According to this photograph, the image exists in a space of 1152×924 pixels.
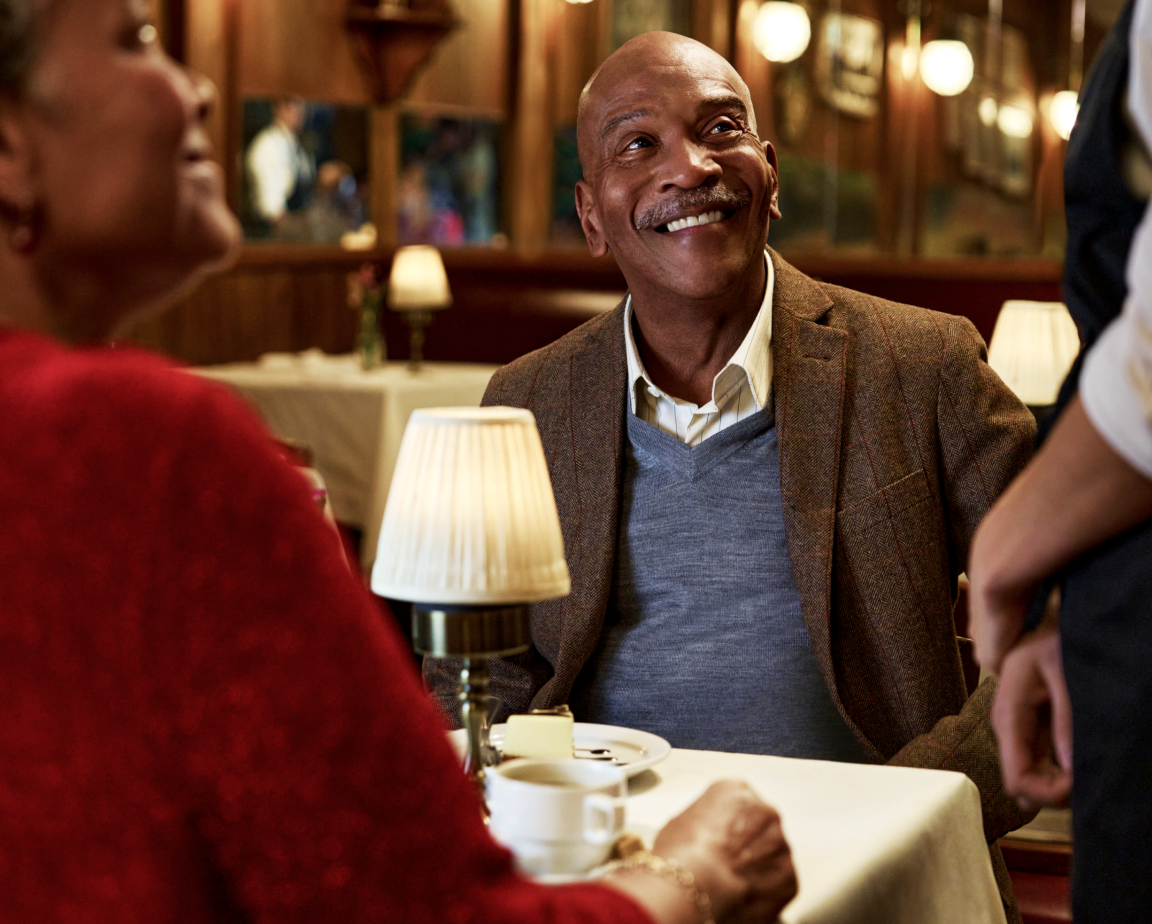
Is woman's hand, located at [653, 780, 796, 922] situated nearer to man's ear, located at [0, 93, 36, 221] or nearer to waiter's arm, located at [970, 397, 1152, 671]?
waiter's arm, located at [970, 397, 1152, 671]

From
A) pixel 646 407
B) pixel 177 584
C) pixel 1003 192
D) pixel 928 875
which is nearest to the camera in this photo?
pixel 177 584

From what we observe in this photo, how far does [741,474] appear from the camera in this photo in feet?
6.74

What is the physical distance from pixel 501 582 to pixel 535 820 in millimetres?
207

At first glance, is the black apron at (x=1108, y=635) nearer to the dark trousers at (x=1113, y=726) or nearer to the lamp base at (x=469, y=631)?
the dark trousers at (x=1113, y=726)

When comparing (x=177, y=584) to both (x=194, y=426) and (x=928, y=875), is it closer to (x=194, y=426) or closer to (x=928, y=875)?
(x=194, y=426)

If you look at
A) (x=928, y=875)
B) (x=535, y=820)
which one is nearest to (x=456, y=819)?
(x=535, y=820)


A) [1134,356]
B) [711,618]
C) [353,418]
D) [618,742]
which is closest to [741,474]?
[711,618]

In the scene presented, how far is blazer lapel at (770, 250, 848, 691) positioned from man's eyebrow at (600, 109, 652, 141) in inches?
13.6

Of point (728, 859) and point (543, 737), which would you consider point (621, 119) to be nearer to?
point (543, 737)

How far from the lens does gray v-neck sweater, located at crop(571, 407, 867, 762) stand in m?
1.93

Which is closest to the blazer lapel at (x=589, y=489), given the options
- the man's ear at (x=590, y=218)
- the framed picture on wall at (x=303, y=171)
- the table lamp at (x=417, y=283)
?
the man's ear at (x=590, y=218)

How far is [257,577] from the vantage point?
787mm

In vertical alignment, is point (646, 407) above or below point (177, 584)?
below

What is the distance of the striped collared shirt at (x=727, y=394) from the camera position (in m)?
2.13
